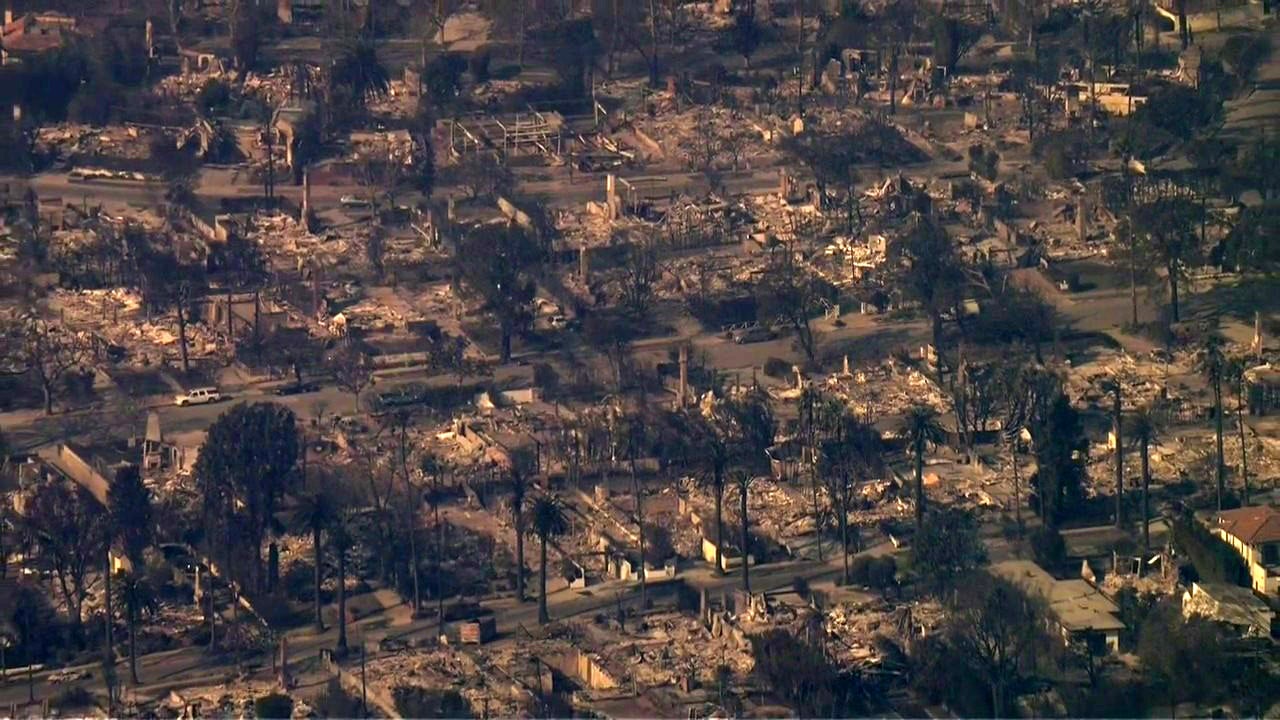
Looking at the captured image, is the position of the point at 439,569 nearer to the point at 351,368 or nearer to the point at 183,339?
the point at 351,368

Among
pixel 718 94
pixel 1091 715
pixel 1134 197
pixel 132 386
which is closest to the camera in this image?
pixel 1091 715

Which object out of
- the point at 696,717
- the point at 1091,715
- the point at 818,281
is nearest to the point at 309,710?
the point at 696,717

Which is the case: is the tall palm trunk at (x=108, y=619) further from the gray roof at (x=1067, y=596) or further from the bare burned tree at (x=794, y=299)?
the bare burned tree at (x=794, y=299)

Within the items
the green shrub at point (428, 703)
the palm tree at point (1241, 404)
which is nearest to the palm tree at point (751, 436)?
the palm tree at point (1241, 404)

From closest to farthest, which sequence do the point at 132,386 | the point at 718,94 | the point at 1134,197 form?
the point at 132,386, the point at 1134,197, the point at 718,94

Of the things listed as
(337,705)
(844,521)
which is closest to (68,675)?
(337,705)

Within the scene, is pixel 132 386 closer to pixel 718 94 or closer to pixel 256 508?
pixel 256 508

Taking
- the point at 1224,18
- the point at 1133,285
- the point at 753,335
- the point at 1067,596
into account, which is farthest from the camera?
the point at 1224,18
